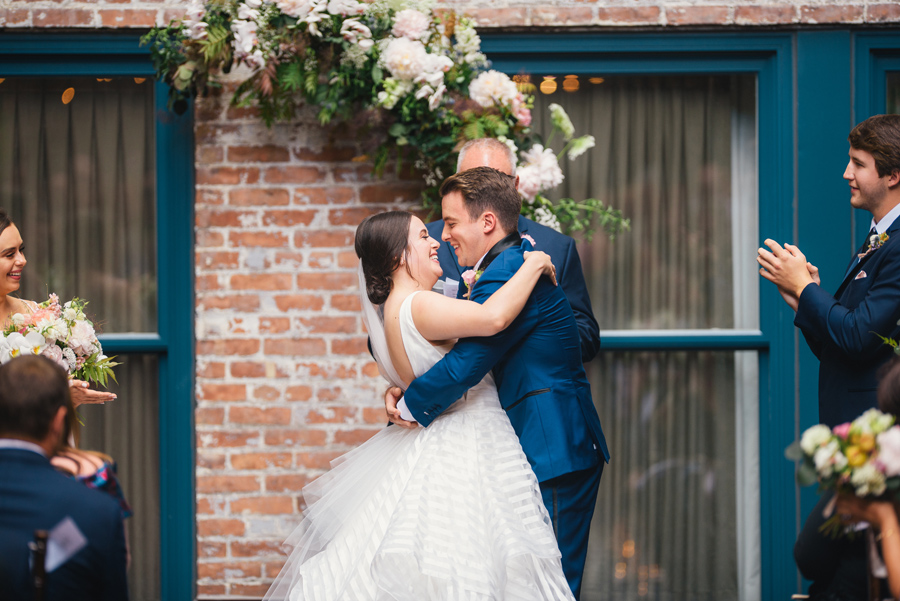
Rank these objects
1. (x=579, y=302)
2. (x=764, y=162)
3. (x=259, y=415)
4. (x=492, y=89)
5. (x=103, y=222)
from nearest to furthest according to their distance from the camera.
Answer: (x=579, y=302)
(x=492, y=89)
(x=259, y=415)
(x=764, y=162)
(x=103, y=222)

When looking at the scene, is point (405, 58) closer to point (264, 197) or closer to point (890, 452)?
point (264, 197)

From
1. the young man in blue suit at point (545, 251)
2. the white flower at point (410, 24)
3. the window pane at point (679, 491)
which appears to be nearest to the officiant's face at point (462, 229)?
the young man in blue suit at point (545, 251)

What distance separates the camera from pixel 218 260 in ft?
11.6

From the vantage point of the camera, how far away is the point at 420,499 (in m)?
2.28

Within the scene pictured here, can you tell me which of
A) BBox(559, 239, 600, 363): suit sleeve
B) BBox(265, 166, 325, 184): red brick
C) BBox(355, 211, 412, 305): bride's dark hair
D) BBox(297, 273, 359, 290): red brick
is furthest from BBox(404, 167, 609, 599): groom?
BBox(265, 166, 325, 184): red brick

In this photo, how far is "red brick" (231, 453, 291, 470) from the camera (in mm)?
3529

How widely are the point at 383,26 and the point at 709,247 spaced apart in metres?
1.89

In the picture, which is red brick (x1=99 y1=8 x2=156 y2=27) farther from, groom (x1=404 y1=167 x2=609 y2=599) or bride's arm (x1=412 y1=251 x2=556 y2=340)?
bride's arm (x1=412 y1=251 x2=556 y2=340)

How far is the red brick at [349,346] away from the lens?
3.54m

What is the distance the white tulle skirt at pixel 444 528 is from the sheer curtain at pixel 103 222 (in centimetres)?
161

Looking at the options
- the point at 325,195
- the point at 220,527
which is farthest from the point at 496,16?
the point at 220,527

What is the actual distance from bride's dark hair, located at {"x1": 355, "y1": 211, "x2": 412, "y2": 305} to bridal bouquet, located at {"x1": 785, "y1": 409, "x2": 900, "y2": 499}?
4.46ft

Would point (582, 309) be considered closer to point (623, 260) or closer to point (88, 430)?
point (623, 260)

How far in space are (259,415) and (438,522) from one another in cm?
155
